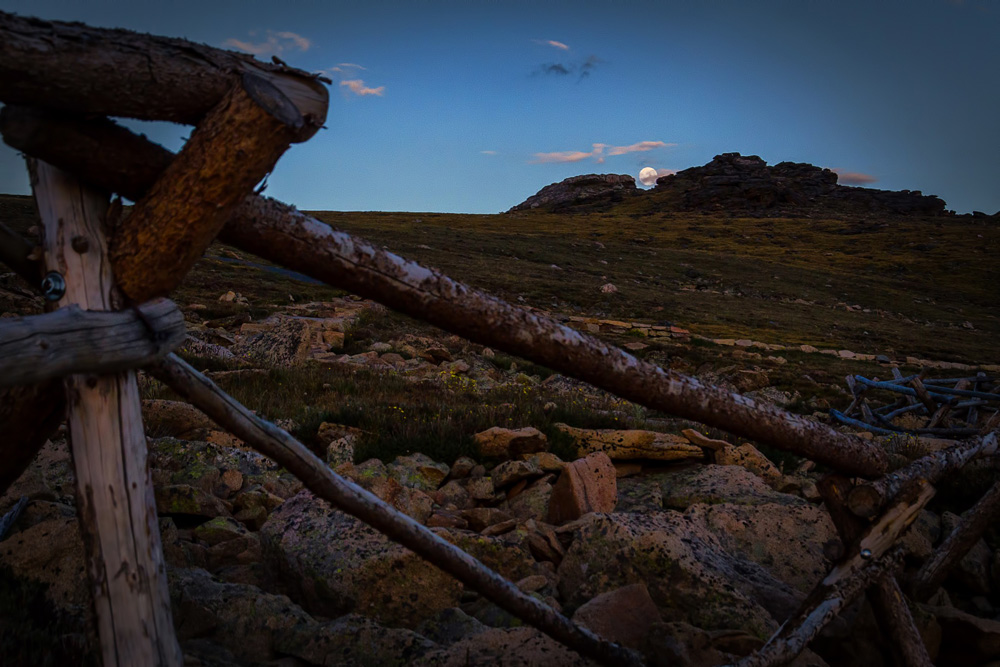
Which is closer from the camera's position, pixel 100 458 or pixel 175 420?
pixel 100 458

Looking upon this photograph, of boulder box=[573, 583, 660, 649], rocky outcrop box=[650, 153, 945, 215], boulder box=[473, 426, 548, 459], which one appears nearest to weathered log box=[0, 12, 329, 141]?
boulder box=[573, 583, 660, 649]

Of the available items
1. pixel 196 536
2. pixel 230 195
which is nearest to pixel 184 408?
pixel 196 536

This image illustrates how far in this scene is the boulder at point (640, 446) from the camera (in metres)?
6.47

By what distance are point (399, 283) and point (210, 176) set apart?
0.69 metres

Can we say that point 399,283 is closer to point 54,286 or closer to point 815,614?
point 54,286

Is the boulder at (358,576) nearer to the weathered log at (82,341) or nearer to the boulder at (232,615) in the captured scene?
the boulder at (232,615)

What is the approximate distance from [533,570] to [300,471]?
2.09 m

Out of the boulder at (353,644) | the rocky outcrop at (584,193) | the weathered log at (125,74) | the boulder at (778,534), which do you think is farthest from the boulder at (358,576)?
the rocky outcrop at (584,193)

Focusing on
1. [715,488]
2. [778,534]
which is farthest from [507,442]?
[778,534]

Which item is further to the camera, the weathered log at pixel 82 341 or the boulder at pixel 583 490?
the boulder at pixel 583 490

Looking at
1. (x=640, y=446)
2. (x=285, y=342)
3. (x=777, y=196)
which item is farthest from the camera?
(x=777, y=196)

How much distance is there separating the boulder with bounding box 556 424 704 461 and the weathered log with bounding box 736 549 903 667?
322 centimetres

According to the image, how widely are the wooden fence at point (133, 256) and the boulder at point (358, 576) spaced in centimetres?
164

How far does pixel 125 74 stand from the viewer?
1.69m
